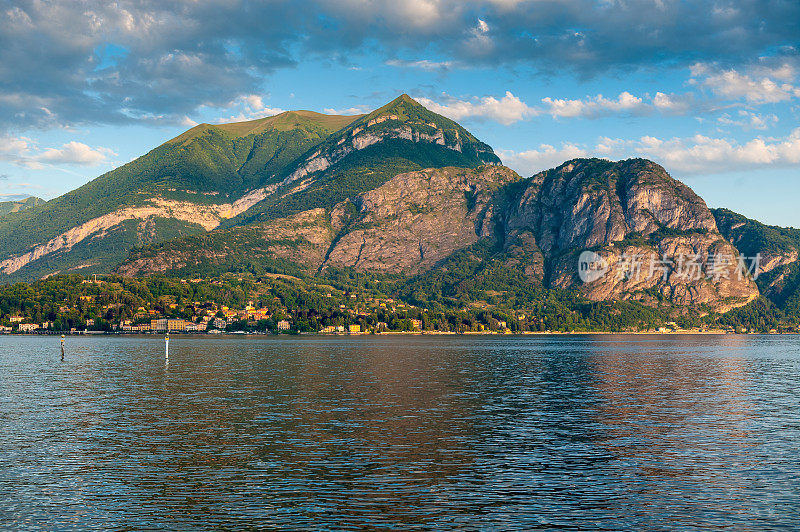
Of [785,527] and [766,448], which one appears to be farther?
[766,448]

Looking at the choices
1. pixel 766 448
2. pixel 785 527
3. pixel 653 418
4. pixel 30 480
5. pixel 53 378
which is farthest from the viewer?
pixel 53 378

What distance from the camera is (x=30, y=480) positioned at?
4572 centimetres

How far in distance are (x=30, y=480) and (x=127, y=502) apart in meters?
9.60

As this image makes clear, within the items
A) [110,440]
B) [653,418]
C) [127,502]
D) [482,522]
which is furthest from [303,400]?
[482,522]

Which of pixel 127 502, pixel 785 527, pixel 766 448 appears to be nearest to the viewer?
pixel 785 527

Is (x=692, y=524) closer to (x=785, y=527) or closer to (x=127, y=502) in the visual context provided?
(x=785, y=527)

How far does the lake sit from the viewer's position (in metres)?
38.7

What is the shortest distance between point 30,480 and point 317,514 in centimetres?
2097

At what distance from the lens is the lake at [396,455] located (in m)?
38.7

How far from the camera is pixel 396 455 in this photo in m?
54.1

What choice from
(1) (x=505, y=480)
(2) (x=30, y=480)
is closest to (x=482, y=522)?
(1) (x=505, y=480)

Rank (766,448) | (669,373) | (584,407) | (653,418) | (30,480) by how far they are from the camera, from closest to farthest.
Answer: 1. (30,480)
2. (766,448)
3. (653,418)
4. (584,407)
5. (669,373)

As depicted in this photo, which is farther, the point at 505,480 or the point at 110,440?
the point at 110,440

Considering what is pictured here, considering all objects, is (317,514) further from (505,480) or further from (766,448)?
(766,448)
